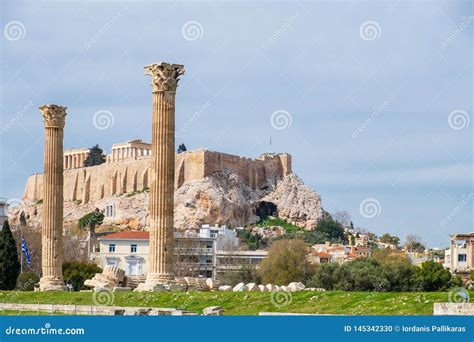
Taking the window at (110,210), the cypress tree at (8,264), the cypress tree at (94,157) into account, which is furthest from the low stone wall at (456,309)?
the cypress tree at (94,157)

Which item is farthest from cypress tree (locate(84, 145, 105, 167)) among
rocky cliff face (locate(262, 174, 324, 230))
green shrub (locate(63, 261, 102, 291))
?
green shrub (locate(63, 261, 102, 291))

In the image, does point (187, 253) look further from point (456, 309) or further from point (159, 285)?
point (456, 309)

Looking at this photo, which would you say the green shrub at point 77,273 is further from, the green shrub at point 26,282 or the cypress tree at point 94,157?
the cypress tree at point 94,157

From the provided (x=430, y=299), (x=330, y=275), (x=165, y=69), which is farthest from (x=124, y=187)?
(x=430, y=299)

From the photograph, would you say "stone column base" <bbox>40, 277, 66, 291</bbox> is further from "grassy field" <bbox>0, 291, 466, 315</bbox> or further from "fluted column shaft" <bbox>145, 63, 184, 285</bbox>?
"fluted column shaft" <bbox>145, 63, 184, 285</bbox>

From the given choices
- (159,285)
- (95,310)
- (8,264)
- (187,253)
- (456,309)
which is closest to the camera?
(456,309)

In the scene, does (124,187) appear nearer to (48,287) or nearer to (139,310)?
(48,287)

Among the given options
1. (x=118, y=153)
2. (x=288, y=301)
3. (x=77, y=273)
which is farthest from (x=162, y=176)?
(x=118, y=153)
